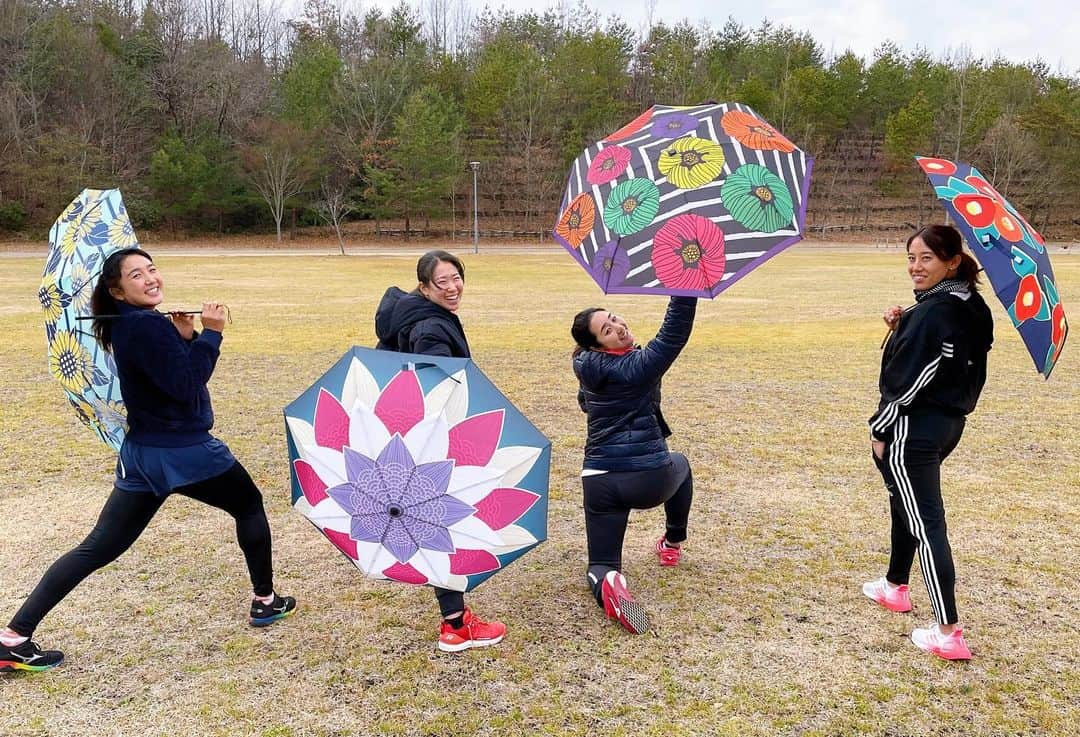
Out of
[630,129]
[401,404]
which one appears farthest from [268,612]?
[630,129]

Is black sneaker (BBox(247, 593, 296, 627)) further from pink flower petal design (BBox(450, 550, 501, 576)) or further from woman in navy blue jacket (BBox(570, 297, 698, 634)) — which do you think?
woman in navy blue jacket (BBox(570, 297, 698, 634))

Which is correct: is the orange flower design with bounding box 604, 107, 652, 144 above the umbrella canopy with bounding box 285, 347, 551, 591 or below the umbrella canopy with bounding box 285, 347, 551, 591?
above

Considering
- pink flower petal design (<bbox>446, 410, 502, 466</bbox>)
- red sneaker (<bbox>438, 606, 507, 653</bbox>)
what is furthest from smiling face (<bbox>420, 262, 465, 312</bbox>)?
red sneaker (<bbox>438, 606, 507, 653</bbox>)

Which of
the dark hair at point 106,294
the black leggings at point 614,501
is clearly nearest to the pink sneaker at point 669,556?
the black leggings at point 614,501

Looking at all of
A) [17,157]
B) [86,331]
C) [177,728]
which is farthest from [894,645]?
[17,157]

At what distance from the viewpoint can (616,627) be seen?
360 centimetres

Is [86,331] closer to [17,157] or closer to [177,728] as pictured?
[177,728]

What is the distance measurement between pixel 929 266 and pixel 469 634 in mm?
2355

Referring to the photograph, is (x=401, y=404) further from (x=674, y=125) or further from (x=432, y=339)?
(x=674, y=125)

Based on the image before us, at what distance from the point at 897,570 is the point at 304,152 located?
50.2m

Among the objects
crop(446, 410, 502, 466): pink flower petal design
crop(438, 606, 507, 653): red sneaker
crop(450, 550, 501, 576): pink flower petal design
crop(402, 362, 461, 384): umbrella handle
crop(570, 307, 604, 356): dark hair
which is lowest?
crop(438, 606, 507, 653): red sneaker

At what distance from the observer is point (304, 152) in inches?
1940

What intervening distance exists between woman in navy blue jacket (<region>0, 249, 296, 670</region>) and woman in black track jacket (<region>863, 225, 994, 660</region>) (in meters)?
2.62

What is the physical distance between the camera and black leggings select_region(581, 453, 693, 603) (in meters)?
3.53
